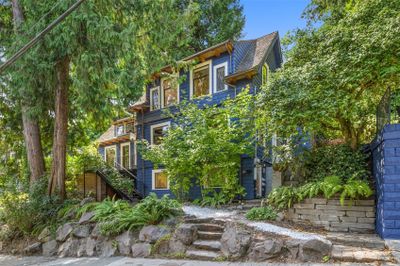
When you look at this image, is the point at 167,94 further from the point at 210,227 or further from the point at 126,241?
the point at 210,227

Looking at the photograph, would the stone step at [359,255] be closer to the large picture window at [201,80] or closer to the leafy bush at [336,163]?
the leafy bush at [336,163]

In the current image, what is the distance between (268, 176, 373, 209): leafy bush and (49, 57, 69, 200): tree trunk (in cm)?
668

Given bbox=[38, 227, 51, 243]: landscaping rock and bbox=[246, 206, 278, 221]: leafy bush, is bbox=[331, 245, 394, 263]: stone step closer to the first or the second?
bbox=[246, 206, 278, 221]: leafy bush

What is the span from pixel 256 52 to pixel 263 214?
7.67 m

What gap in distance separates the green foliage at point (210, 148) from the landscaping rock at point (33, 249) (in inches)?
180

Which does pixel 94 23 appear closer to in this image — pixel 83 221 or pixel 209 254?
pixel 83 221

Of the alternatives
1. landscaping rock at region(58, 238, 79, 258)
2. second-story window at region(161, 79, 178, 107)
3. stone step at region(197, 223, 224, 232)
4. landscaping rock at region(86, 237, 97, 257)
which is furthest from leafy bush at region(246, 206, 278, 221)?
second-story window at region(161, 79, 178, 107)

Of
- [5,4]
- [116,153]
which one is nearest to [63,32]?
[5,4]

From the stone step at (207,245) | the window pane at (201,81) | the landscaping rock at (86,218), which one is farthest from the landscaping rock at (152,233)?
the window pane at (201,81)

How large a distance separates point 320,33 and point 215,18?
598 inches

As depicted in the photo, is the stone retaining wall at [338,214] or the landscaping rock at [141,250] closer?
the landscaping rock at [141,250]

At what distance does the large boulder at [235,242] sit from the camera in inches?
219

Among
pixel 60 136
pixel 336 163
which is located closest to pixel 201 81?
pixel 60 136

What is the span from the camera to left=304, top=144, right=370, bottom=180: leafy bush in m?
7.20
